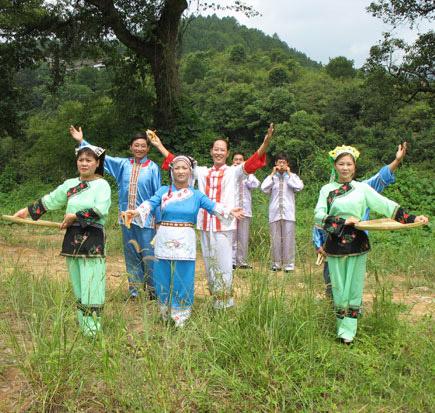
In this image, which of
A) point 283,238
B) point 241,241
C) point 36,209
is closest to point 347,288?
point 36,209

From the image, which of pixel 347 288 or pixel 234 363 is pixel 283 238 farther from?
pixel 234 363

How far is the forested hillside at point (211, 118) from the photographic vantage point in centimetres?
1356

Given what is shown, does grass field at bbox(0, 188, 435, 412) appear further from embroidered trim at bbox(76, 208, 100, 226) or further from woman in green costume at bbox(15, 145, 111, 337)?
embroidered trim at bbox(76, 208, 100, 226)

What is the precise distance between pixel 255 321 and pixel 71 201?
5.21 ft

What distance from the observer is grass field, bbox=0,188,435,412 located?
271 centimetres

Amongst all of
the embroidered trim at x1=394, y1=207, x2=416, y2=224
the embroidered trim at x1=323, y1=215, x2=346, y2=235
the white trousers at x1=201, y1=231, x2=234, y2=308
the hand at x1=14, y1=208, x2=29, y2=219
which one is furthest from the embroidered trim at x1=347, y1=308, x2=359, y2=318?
the hand at x1=14, y1=208, x2=29, y2=219

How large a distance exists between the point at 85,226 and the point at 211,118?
21.3 metres

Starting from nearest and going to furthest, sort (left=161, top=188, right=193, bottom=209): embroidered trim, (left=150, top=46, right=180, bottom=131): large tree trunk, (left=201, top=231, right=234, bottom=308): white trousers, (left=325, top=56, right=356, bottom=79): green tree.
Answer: (left=161, top=188, right=193, bottom=209): embroidered trim < (left=201, top=231, right=234, bottom=308): white trousers < (left=150, top=46, right=180, bottom=131): large tree trunk < (left=325, top=56, right=356, bottom=79): green tree

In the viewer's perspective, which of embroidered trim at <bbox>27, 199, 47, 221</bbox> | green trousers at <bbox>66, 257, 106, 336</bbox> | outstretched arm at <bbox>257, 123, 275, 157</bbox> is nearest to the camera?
green trousers at <bbox>66, 257, 106, 336</bbox>

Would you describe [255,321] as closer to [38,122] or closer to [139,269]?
[139,269]

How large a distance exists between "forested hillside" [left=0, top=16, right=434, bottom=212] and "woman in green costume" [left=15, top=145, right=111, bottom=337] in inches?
245

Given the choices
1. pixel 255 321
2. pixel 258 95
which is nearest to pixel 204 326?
pixel 255 321

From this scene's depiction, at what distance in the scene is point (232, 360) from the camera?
3088 mm

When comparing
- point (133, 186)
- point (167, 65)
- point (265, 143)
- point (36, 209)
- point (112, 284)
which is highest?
point (167, 65)
